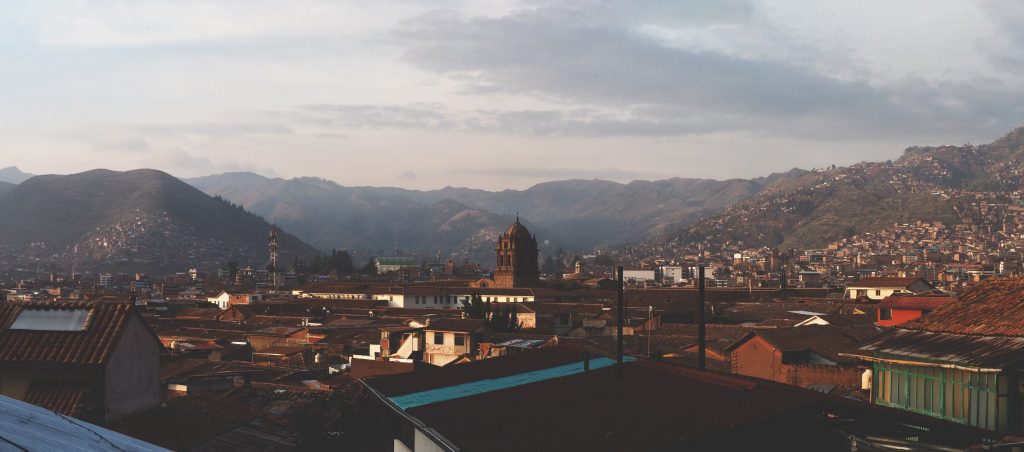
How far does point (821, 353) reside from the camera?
3014 cm

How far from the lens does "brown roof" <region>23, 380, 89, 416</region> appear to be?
56.0 ft

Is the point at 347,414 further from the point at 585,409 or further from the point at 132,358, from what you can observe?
the point at 585,409

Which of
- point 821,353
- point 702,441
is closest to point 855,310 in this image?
point 821,353

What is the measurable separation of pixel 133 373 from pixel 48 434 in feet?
46.5

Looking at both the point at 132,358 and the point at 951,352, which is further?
the point at 132,358

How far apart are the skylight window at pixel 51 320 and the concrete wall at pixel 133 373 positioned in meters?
0.89

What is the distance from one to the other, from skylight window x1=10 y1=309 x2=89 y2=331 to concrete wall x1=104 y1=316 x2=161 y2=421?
89cm

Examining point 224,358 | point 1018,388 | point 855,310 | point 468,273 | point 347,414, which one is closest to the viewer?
point 1018,388

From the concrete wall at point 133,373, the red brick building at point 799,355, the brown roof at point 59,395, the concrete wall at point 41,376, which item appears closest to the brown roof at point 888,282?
the red brick building at point 799,355

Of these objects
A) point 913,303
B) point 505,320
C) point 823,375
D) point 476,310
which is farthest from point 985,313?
point 476,310

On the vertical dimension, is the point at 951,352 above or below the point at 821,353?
above

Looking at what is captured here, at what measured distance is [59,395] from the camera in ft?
57.2

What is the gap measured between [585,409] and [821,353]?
64.1 ft

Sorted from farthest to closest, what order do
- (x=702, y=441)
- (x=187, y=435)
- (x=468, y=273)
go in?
(x=468, y=273), (x=187, y=435), (x=702, y=441)
